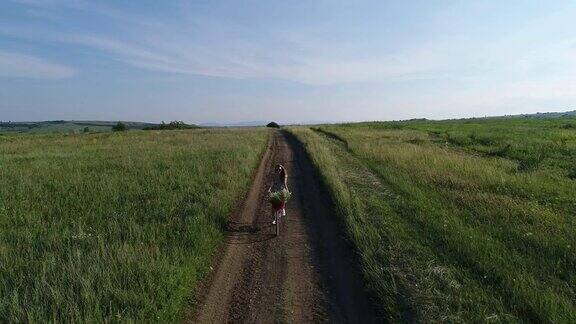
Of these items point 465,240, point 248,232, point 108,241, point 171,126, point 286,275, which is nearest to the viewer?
point 286,275

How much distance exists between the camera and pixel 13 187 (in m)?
16.0

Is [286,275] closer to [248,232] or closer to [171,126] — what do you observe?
[248,232]

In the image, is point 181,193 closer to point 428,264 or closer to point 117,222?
point 117,222

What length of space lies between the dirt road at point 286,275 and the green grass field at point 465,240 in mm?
436

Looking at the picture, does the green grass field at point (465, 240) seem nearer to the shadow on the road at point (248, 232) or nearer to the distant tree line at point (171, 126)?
the shadow on the road at point (248, 232)

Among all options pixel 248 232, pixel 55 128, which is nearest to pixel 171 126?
pixel 55 128

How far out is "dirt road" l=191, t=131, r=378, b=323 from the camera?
21.5 feet

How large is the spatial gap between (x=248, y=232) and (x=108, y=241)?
10.8 feet

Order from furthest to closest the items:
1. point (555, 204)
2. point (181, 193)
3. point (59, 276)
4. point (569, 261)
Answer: point (181, 193) < point (555, 204) < point (569, 261) < point (59, 276)

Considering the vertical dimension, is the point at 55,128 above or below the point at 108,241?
above

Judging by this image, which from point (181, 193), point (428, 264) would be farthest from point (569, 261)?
point (181, 193)

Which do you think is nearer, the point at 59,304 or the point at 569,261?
the point at 59,304

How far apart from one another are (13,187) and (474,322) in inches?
658

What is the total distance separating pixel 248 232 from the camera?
10.6 metres
